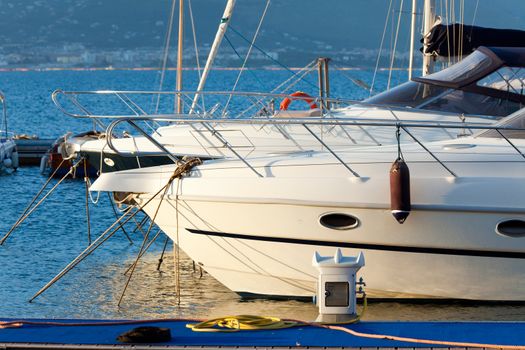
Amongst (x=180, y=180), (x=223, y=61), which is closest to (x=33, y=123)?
(x=180, y=180)

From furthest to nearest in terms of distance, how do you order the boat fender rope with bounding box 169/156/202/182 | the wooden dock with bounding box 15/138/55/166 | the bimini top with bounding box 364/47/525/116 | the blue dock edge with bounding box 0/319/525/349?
the wooden dock with bounding box 15/138/55/166, the bimini top with bounding box 364/47/525/116, the boat fender rope with bounding box 169/156/202/182, the blue dock edge with bounding box 0/319/525/349

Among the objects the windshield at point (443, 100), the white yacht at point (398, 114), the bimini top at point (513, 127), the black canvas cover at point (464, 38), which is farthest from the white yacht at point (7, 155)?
the bimini top at point (513, 127)

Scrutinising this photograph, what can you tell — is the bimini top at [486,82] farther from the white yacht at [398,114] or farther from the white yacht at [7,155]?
the white yacht at [7,155]

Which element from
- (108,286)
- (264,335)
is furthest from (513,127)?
(108,286)

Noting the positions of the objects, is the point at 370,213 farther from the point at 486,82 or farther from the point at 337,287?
the point at 486,82

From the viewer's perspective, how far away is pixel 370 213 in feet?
39.5

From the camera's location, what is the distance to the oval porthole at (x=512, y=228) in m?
12.0

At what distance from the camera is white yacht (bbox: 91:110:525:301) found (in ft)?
39.3

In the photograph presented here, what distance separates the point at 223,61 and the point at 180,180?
171 m

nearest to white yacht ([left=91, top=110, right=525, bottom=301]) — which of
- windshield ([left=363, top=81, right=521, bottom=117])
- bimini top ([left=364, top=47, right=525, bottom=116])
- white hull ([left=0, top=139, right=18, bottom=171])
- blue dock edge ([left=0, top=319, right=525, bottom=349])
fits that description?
bimini top ([left=364, top=47, right=525, bottom=116])

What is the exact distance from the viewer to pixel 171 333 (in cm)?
939

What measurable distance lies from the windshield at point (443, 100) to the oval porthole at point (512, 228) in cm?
337

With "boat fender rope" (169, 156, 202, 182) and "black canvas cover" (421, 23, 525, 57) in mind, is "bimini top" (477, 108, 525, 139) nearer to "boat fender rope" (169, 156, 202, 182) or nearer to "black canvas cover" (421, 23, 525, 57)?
"boat fender rope" (169, 156, 202, 182)

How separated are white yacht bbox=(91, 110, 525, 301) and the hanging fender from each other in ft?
0.42
